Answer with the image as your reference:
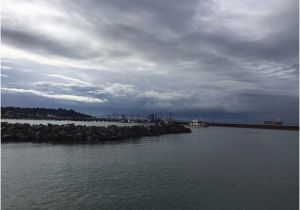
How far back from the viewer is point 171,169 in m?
24.3

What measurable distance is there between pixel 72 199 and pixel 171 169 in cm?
1042

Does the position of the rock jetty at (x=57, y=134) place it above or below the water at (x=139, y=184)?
above

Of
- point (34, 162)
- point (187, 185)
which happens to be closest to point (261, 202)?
Answer: point (187, 185)

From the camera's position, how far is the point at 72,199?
15.3 m

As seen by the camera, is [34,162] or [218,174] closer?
[218,174]

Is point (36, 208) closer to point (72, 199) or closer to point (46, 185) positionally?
point (72, 199)

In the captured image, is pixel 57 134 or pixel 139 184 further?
pixel 57 134

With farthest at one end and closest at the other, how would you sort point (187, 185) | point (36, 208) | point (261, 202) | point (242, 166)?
point (242, 166), point (187, 185), point (261, 202), point (36, 208)

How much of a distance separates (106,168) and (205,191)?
8.30 meters

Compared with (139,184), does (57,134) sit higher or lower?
higher

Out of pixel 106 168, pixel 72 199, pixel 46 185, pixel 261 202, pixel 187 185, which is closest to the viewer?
pixel 72 199

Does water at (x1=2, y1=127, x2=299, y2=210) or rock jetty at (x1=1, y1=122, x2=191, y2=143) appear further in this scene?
rock jetty at (x1=1, y1=122, x2=191, y2=143)

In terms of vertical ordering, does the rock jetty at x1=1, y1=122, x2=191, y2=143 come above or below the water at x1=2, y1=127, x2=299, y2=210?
above

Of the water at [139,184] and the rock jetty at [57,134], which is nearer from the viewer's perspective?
the water at [139,184]
